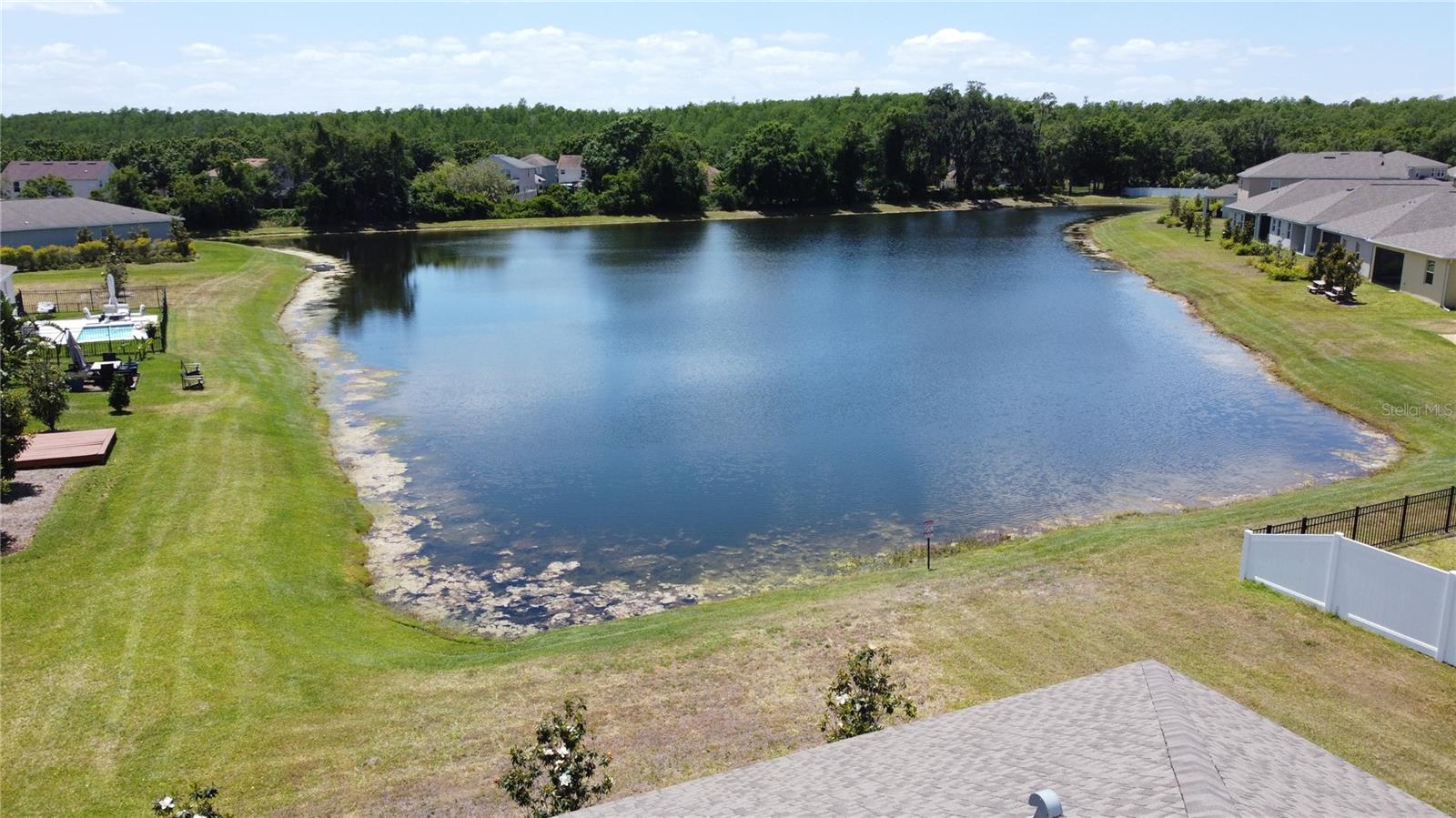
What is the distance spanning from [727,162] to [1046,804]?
11928cm

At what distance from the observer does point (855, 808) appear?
27.3ft

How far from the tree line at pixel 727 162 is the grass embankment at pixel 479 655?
272 ft

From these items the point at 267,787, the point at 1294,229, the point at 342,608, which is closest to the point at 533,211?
the point at 1294,229

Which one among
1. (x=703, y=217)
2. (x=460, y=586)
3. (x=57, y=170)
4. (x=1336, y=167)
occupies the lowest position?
(x=460, y=586)

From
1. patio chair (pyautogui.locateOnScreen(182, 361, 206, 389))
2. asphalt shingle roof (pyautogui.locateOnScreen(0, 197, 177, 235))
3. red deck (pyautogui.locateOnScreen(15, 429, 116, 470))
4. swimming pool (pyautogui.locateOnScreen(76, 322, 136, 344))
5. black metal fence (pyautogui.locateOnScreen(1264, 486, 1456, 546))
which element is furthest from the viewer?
asphalt shingle roof (pyautogui.locateOnScreen(0, 197, 177, 235))

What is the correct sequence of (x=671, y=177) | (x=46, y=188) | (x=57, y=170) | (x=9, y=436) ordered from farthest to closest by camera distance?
1. (x=57, y=170)
2. (x=671, y=177)
3. (x=46, y=188)
4. (x=9, y=436)

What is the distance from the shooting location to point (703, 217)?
11225 centimetres

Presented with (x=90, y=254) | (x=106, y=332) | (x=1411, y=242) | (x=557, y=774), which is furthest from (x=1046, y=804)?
(x=90, y=254)

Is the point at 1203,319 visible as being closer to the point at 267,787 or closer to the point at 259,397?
the point at 259,397

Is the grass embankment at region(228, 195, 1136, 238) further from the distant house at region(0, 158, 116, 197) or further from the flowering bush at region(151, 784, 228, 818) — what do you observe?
the flowering bush at region(151, 784, 228, 818)

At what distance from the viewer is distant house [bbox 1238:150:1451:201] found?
256 ft

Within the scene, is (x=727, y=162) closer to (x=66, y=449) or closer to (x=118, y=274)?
(x=118, y=274)

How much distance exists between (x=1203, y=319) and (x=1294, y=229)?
18409mm

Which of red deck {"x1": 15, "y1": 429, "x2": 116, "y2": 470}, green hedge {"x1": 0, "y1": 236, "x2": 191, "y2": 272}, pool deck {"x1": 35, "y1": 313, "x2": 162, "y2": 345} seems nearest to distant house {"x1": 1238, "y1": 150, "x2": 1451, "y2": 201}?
pool deck {"x1": 35, "y1": 313, "x2": 162, "y2": 345}
